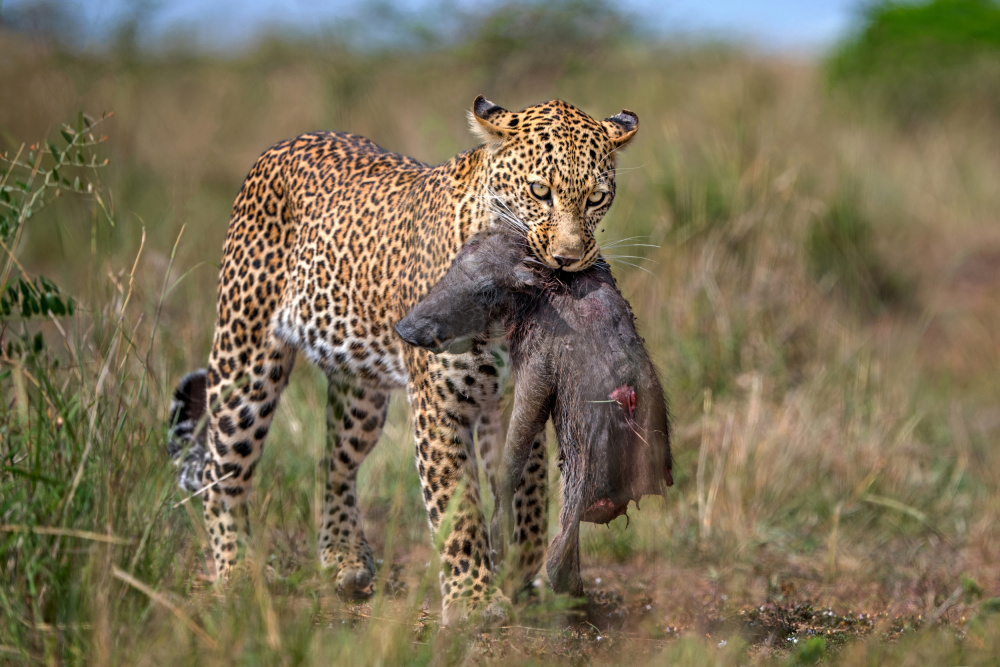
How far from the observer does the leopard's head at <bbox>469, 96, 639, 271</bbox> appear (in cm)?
405

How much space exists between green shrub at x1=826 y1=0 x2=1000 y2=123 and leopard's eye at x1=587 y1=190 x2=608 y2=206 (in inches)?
560

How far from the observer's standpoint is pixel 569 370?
383 cm

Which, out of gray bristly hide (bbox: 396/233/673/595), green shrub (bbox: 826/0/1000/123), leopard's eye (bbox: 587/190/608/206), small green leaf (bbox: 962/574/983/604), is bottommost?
small green leaf (bbox: 962/574/983/604)

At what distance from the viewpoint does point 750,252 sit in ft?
28.0

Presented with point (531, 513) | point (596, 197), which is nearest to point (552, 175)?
point (596, 197)

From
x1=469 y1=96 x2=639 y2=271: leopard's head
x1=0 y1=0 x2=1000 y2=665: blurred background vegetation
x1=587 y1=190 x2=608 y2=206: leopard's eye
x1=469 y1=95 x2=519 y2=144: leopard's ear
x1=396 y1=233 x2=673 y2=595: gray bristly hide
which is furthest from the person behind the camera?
x1=469 y1=95 x2=519 y2=144: leopard's ear

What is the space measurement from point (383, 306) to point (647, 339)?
117 inches

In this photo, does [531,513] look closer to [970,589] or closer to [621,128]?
[621,128]

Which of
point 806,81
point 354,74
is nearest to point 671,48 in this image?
point 806,81

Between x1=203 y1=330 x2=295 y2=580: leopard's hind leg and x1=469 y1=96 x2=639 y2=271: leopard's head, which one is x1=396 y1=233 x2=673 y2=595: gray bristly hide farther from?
x1=203 y1=330 x2=295 y2=580: leopard's hind leg

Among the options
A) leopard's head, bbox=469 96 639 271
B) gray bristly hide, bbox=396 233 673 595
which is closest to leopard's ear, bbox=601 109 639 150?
leopard's head, bbox=469 96 639 271

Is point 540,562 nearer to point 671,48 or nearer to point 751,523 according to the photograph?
point 751,523

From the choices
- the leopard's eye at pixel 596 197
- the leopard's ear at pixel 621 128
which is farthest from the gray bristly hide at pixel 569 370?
the leopard's ear at pixel 621 128

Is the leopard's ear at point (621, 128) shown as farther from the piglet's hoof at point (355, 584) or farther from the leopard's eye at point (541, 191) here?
the piglet's hoof at point (355, 584)
